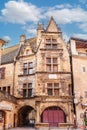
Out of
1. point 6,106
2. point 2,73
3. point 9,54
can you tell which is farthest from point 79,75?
point 9,54

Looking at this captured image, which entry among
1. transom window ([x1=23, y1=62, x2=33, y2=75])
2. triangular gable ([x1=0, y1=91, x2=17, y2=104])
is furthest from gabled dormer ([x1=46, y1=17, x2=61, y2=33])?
triangular gable ([x1=0, y1=91, x2=17, y2=104])

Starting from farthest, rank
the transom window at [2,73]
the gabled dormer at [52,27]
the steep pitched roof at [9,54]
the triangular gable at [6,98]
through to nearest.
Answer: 1. the steep pitched roof at [9,54]
2. the transom window at [2,73]
3. the gabled dormer at [52,27]
4. the triangular gable at [6,98]

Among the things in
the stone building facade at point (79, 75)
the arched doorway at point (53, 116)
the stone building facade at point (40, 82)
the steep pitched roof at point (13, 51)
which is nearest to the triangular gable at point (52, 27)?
the stone building facade at point (40, 82)

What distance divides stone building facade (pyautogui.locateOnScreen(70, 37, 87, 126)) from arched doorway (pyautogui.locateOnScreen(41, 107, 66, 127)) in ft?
6.34

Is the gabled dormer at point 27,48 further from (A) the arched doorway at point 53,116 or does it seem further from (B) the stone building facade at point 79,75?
(A) the arched doorway at point 53,116

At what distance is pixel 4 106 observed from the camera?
24078 mm

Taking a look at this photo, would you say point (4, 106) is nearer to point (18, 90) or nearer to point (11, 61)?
point (18, 90)

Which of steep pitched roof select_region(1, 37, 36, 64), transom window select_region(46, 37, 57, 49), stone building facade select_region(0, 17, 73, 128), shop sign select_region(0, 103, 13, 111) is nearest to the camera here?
shop sign select_region(0, 103, 13, 111)

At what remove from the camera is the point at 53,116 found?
87.0 ft

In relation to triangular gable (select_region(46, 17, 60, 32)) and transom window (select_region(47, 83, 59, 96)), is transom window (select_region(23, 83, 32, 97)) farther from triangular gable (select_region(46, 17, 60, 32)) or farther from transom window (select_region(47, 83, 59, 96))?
triangular gable (select_region(46, 17, 60, 32))

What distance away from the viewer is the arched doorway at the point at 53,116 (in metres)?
26.3

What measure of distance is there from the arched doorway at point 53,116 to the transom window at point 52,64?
492cm

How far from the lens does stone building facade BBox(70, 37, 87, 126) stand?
88.8 ft

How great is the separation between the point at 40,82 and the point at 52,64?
285cm
